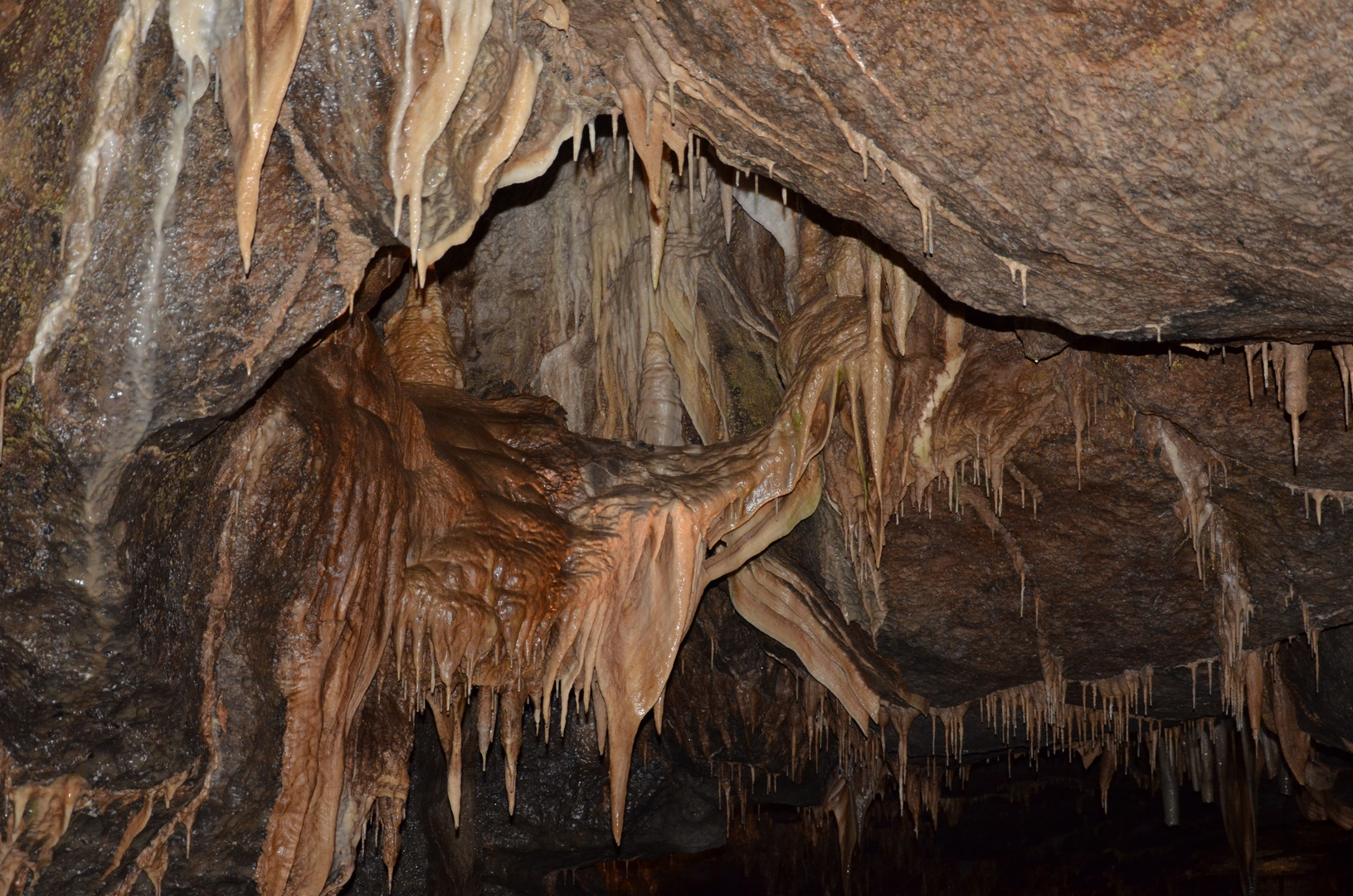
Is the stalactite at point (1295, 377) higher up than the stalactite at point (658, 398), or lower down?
lower down

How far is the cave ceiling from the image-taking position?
3.33 meters

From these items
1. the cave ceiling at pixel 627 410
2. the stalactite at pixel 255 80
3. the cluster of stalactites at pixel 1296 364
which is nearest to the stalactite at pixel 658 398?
the cave ceiling at pixel 627 410

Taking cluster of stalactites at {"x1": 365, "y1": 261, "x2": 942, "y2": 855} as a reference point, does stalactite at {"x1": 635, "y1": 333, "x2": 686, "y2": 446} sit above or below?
above

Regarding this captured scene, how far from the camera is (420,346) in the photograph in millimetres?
6695

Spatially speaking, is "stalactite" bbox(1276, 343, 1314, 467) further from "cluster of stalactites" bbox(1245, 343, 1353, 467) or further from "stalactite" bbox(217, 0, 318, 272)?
"stalactite" bbox(217, 0, 318, 272)

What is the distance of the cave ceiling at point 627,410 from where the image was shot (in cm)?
333

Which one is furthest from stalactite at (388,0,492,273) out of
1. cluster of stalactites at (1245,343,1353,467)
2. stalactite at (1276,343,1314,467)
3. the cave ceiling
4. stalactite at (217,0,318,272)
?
stalactite at (1276,343,1314,467)

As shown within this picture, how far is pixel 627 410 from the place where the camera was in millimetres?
7434

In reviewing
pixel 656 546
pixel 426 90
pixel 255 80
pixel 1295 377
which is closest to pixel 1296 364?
pixel 1295 377

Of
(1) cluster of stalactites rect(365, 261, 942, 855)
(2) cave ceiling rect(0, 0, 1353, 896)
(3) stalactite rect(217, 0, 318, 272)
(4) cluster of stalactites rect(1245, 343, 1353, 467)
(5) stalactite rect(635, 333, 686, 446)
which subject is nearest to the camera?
(3) stalactite rect(217, 0, 318, 272)

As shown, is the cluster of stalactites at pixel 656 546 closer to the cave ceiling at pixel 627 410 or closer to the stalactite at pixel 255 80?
the cave ceiling at pixel 627 410

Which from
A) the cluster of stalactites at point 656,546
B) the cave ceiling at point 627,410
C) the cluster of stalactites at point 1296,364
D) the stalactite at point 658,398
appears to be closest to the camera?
the cave ceiling at point 627,410

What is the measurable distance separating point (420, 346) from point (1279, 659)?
19.3 ft

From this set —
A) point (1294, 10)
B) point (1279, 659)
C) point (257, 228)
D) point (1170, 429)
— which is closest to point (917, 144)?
point (1294, 10)
